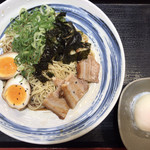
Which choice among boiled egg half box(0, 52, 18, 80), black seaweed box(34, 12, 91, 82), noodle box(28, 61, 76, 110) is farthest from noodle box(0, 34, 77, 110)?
boiled egg half box(0, 52, 18, 80)

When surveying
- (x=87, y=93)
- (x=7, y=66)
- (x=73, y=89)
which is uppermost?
(x=7, y=66)

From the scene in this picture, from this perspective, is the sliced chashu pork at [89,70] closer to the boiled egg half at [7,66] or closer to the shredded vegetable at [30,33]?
the shredded vegetable at [30,33]

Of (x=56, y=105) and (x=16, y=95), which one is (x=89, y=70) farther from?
(x=16, y=95)

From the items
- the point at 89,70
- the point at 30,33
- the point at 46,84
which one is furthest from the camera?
the point at 46,84

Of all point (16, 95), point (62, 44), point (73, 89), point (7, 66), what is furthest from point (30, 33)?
point (73, 89)

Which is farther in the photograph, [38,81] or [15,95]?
[38,81]

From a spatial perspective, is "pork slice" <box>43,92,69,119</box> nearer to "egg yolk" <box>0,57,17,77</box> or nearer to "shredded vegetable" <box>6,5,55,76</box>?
"shredded vegetable" <box>6,5,55,76</box>

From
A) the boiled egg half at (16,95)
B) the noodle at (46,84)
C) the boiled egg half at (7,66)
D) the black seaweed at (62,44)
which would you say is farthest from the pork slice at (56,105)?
the boiled egg half at (7,66)
